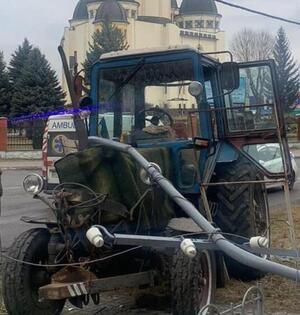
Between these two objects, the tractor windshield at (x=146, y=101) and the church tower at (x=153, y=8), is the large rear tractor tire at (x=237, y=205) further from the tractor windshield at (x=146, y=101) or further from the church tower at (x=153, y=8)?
the church tower at (x=153, y=8)

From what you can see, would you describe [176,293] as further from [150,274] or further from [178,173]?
[178,173]

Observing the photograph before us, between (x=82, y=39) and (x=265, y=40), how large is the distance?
2247 cm

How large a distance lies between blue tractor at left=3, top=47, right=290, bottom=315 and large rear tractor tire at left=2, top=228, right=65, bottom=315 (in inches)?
0.4

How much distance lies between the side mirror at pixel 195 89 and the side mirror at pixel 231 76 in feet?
1.07

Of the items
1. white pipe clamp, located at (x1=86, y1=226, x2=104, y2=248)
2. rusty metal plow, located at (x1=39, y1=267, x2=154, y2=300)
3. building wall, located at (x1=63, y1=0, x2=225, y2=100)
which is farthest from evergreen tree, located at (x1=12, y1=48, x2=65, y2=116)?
white pipe clamp, located at (x1=86, y1=226, x2=104, y2=248)

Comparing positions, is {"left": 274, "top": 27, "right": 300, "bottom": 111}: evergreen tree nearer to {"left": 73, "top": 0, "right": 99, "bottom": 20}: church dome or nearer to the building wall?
the building wall

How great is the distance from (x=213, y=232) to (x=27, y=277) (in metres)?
1.82

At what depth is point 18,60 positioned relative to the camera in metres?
56.5

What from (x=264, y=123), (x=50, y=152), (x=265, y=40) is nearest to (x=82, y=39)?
(x=265, y=40)

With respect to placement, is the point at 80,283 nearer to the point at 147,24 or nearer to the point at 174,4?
the point at 147,24

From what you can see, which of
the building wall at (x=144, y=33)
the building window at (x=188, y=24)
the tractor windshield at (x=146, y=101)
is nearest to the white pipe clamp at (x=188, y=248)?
the tractor windshield at (x=146, y=101)

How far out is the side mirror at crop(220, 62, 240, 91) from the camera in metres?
7.54

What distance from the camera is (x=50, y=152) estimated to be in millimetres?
16453

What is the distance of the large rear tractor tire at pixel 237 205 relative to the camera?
7.99 m
